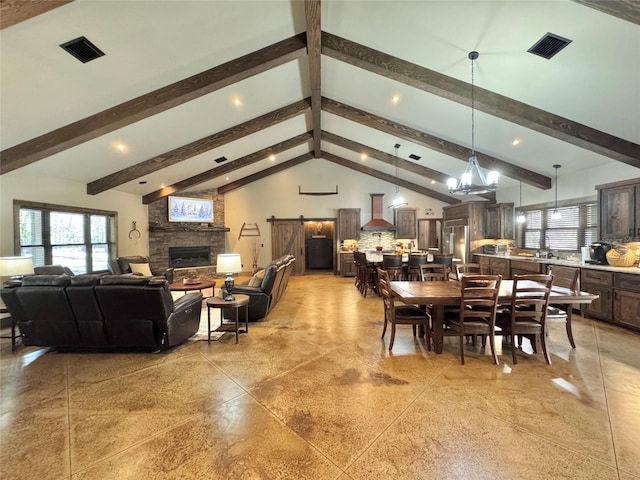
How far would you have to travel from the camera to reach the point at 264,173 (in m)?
9.93

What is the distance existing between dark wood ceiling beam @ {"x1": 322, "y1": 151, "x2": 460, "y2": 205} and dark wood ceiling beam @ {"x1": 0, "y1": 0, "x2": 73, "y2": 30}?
786 cm

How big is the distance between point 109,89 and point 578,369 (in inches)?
260

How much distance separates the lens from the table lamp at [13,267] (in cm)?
367

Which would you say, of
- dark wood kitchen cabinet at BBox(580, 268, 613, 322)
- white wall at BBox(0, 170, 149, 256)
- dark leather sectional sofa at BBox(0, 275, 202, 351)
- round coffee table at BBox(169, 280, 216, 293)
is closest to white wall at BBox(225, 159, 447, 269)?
white wall at BBox(0, 170, 149, 256)

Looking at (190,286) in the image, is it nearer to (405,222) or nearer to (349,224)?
(349,224)

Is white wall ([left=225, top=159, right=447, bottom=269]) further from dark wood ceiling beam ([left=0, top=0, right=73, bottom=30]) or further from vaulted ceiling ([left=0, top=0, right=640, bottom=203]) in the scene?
dark wood ceiling beam ([left=0, top=0, right=73, bottom=30])

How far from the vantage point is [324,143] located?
8891 millimetres

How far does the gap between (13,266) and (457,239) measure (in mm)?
9445

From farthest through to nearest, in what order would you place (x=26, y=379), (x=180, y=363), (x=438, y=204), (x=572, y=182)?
(x=438, y=204), (x=572, y=182), (x=180, y=363), (x=26, y=379)

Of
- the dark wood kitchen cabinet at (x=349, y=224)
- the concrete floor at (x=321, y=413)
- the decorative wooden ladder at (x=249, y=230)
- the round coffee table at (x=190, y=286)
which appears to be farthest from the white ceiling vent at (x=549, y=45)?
the decorative wooden ladder at (x=249, y=230)

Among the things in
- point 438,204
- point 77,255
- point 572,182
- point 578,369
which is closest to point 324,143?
point 438,204

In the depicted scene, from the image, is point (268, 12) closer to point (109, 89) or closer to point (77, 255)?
point (109, 89)

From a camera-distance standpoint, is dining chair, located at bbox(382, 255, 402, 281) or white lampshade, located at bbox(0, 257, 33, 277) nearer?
white lampshade, located at bbox(0, 257, 33, 277)

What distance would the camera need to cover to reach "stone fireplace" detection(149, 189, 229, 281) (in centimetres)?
866
